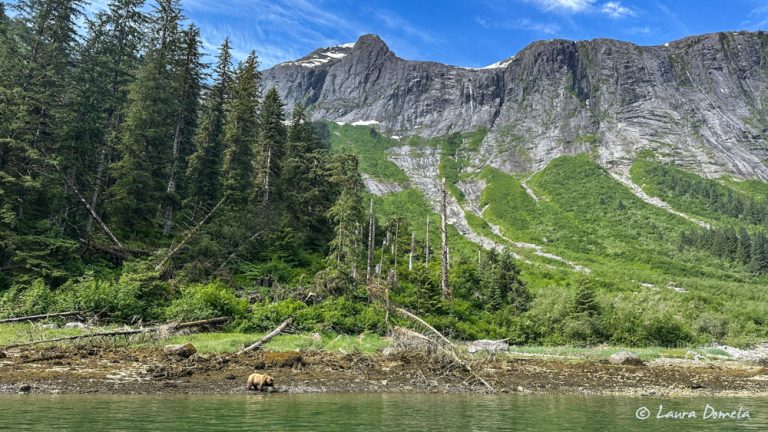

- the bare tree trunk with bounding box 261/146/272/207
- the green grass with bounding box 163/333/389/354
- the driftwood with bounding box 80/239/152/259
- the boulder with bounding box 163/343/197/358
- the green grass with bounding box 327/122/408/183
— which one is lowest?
the green grass with bounding box 163/333/389/354

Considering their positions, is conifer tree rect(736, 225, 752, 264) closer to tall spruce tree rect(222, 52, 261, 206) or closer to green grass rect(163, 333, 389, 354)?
tall spruce tree rect(222, 52, 261, 206)

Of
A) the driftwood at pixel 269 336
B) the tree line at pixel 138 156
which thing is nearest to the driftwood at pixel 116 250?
the tree line at pixel 138 156

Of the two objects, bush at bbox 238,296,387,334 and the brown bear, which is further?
bush at bbox 238,296,387,334

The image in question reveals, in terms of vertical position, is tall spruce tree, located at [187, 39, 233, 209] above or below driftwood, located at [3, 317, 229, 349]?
above

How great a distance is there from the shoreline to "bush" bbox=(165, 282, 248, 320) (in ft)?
15.1

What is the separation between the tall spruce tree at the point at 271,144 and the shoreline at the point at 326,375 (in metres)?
27.6

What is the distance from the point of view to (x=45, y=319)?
22828mm

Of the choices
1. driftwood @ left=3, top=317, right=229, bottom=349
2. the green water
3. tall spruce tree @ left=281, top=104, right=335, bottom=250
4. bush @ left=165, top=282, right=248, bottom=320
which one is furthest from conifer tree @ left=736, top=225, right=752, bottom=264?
driftwood @ left=3, top=317, right=229, bottom=349

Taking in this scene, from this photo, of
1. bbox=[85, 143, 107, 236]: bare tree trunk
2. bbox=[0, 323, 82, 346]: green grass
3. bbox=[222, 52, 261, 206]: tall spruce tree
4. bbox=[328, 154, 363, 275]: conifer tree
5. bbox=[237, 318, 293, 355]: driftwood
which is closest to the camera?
bbox=[0, 323, 82, 346]: green grass

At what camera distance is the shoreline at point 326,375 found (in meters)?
14.9

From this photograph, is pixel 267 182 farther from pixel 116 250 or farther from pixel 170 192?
pixel 116 250

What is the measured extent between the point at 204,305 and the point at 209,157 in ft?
70.4

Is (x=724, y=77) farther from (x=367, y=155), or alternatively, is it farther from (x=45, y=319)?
(x=45, y=319)

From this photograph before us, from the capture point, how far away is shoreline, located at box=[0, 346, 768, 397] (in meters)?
14.9
